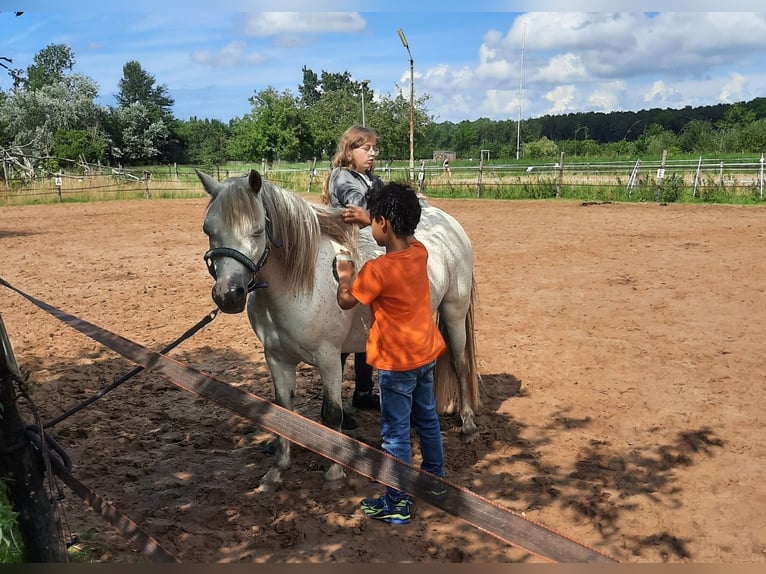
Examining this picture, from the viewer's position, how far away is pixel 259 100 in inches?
2288

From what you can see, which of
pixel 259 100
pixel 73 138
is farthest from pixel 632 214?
pixel 259 100

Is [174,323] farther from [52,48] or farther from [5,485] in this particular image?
[52,48]

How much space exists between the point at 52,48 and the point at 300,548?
267ft

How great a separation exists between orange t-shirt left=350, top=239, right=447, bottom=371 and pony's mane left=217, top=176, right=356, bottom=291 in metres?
0.61

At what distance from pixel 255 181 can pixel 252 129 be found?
186 ft

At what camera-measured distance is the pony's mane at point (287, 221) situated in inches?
114

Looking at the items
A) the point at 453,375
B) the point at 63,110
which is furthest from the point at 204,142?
the point at 453,375

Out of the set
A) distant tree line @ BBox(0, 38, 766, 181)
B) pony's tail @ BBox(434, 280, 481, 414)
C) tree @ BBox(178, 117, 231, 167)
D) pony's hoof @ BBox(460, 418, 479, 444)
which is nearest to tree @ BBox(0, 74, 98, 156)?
distant tree line @ BBox(0, 38, 766, 181)

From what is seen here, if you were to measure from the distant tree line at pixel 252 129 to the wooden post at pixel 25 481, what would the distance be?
26116 mm

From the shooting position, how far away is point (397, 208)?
2.69 meters

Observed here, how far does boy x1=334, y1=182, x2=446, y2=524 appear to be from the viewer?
2707mm

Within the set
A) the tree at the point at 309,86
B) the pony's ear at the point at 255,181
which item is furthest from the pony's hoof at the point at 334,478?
the tree at the point at 309,86

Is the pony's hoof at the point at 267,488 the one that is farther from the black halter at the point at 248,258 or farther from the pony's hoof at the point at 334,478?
the black halter at the point at 248,258

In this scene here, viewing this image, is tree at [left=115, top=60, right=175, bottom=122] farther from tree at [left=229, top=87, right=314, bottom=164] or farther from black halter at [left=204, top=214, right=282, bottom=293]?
black halter at [left=204, top=214, right=282, bottom=293]
